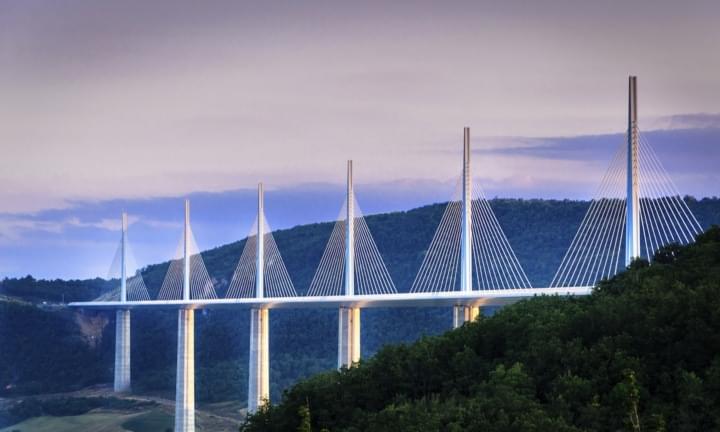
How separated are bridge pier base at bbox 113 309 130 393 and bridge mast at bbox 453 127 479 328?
163ft

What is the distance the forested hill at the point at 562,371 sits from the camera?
31.5 meters

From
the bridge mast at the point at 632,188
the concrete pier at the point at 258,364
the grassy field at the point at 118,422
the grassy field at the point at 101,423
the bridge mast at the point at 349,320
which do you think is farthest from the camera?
the grassy field at the point at 101,423

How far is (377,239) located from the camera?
108 meters

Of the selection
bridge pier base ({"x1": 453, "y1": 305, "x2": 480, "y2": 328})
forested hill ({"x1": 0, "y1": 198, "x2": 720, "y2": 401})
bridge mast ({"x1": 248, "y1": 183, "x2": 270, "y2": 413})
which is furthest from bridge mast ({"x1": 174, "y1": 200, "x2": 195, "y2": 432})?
bridge pier base ({"x1": 453, "y1": 305, "x2": 480, "y2": 328})

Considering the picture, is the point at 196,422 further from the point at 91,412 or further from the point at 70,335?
the point at 70,335

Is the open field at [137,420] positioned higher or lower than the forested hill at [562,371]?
lower

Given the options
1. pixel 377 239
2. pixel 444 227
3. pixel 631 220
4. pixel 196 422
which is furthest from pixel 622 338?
pixel 377 239

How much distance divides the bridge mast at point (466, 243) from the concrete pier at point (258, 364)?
18.3 meters

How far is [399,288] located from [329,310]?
11039 mm

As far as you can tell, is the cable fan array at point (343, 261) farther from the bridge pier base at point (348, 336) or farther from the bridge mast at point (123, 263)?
the bridge mast at point (123, 263)

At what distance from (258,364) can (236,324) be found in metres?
37.9

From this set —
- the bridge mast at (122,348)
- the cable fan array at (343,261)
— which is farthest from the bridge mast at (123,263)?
the cable fan array at (343,261)

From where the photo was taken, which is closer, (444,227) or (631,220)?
(631,220)

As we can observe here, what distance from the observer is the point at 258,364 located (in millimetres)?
76875
